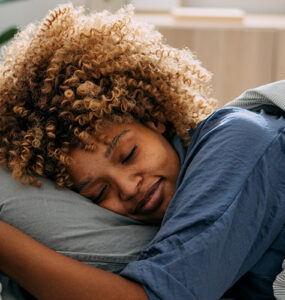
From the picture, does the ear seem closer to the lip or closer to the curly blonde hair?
the curly blonde hair

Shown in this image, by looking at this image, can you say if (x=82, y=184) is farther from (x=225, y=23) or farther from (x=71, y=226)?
(x=225, y=23)

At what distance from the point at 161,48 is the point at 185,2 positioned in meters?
1.95

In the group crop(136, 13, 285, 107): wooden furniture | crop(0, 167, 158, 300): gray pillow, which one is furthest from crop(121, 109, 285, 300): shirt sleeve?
crop(136, 13, 285, 107): wooden furniture

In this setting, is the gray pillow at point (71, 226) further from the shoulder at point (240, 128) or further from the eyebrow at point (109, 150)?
the shoulder at point (240, 128)

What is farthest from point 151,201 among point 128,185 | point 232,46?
point 232,46

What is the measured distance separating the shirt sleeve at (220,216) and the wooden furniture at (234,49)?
1591 millimetres

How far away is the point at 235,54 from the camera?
235 cm

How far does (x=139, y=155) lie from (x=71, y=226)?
20 cm

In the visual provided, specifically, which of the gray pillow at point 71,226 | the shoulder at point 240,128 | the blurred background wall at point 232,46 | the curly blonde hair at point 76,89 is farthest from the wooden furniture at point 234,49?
the gray pillow at point 71,226

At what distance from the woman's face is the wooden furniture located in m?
1.52

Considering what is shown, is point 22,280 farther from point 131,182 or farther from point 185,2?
point 185,2

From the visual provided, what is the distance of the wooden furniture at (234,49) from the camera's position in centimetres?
231

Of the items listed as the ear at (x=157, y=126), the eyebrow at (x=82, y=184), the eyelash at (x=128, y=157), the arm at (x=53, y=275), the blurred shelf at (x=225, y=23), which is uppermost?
the blurred shelf at (x=225, y=23)

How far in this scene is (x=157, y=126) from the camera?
40.2 inches
